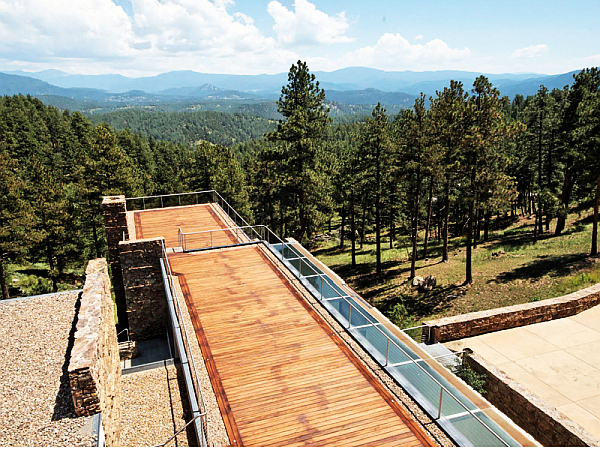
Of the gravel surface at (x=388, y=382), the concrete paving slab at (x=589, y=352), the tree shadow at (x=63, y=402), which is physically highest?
the gravel surface at (x=388, y=382)

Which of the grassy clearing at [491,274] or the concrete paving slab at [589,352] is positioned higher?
the concrete paving slab at [589,352]

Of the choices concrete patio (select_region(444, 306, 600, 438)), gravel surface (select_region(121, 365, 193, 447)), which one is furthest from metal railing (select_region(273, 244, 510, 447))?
concrete patio (select_region(444, 306, 600, 438))

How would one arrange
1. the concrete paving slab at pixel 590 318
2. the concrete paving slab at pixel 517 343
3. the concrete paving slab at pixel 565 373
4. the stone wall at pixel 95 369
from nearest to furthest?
1. the stone wall at pixel 95 369
2. the concrete paving slab at pixel 565 373
3. the concrete paving slab at pixel 517 343
4. the concrete paving slab at pixel 590 318

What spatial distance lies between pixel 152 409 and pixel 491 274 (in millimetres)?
22183

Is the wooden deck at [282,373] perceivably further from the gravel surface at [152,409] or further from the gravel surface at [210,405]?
the gravel surface at [152,409]

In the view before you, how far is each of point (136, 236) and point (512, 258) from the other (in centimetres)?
2509

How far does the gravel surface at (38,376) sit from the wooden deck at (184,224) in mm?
5453

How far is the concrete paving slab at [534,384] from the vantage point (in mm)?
12195

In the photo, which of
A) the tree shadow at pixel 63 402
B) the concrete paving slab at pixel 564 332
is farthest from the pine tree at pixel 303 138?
the tree shadow at pixel 63 402

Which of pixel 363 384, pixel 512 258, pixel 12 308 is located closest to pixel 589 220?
pixel 512 258

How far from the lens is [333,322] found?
11531 millimetres

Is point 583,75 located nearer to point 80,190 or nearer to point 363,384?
point 363,384

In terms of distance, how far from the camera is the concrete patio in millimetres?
12039

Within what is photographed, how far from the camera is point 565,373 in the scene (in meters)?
13.4
